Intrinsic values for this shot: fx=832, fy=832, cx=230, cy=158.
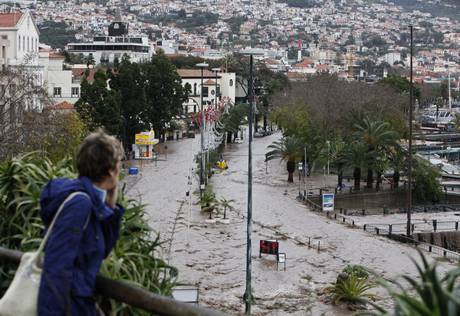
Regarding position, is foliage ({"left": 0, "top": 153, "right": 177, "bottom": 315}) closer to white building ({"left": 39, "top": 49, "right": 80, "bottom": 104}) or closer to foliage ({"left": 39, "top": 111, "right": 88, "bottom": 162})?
foliage ({"left": 39, "top": 111, "right": 88, "bottom": 162})

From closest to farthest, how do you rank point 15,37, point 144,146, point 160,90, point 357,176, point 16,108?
point 16,108 → point 15,37 → point 357,176 → point 144,146 → point 160,90

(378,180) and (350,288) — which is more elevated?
(350,288)

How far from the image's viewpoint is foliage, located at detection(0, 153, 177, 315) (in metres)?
4.96

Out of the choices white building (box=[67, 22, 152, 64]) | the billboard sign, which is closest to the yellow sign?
the billboard sign

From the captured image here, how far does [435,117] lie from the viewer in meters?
92.1

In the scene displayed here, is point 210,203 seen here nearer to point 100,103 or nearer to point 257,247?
point 257,247

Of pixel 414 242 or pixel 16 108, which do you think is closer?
pixel 16 108

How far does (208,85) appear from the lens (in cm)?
8219

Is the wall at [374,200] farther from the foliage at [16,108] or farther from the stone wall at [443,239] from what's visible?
the foliage at [16,108]

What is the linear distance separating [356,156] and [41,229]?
3550cm

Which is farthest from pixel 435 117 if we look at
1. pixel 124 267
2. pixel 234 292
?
pixel 124 267

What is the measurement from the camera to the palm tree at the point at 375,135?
4034cm

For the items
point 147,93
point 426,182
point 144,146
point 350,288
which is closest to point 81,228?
point 350,288

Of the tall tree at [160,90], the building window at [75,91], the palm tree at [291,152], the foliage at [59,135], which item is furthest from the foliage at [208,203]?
the building window at [75,91]
